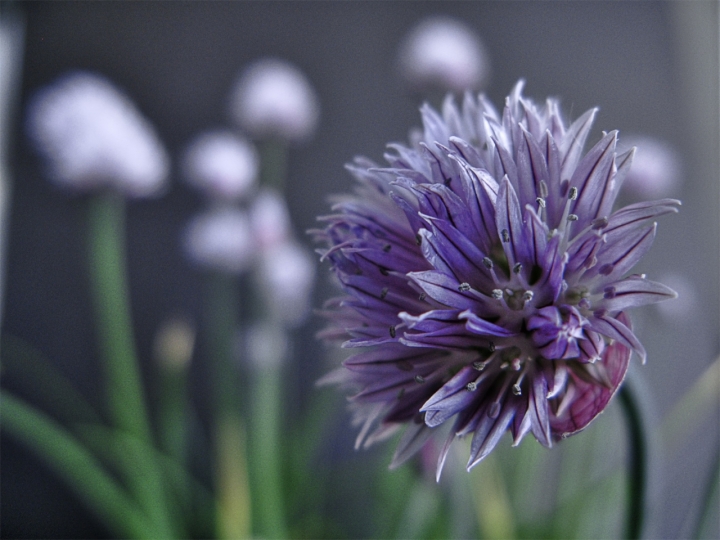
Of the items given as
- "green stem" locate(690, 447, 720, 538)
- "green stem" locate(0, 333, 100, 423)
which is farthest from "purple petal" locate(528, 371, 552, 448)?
"green stem" locate(0, 333, 100, 423)

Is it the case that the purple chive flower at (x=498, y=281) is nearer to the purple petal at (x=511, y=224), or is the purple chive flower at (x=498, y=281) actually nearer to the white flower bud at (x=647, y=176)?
the purple petal at (x=511, y=224)

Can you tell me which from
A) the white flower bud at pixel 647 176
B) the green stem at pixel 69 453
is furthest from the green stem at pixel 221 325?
the white flower bud at pixel 647 176

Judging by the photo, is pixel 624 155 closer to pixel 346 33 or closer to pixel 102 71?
pixel 346 33

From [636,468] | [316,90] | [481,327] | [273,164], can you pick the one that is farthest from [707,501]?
[316,90]

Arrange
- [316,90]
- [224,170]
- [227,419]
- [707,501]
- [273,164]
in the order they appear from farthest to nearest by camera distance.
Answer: [316,90]
[273,164]
[227,419]
[224,170]
[707,501]

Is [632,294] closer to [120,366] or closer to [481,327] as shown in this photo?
[481,327]

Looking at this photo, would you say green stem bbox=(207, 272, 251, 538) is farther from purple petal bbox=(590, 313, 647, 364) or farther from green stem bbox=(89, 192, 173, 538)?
purple petal bbox=(590, 313, 647, 364)
